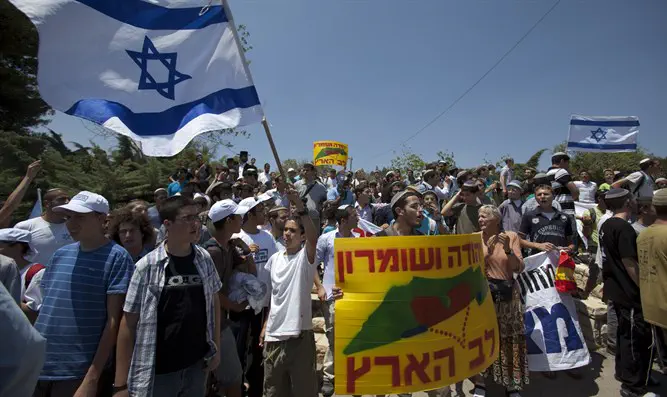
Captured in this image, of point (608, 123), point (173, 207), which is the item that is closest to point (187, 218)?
point (173, 207)

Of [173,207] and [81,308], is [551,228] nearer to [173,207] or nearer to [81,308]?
[173,207]

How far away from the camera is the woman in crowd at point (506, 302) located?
3.74m

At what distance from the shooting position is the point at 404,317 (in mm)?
2277

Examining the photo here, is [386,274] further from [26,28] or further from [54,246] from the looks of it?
[26,28]

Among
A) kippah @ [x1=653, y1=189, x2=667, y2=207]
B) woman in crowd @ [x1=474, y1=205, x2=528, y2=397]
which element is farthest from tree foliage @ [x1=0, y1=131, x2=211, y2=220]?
kippah @ [x1=653, y1=189, x2=667, y2=207]

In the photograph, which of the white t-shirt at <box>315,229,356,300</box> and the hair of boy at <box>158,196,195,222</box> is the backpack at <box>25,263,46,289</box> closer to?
the hair of boy at <box>158,196,195,222</box>

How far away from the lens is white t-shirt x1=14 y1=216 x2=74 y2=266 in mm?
3963

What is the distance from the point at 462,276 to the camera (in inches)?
97.8

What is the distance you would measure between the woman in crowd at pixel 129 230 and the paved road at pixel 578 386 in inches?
135

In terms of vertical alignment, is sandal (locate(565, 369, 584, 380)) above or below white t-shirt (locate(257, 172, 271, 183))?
below

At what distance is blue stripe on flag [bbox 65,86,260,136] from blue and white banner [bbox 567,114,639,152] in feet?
36.0

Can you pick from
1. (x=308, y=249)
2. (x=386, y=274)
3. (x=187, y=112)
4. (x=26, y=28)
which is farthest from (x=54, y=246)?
(x=26, y=28)

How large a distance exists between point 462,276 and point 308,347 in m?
1.51

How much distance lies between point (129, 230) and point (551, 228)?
194 inches
